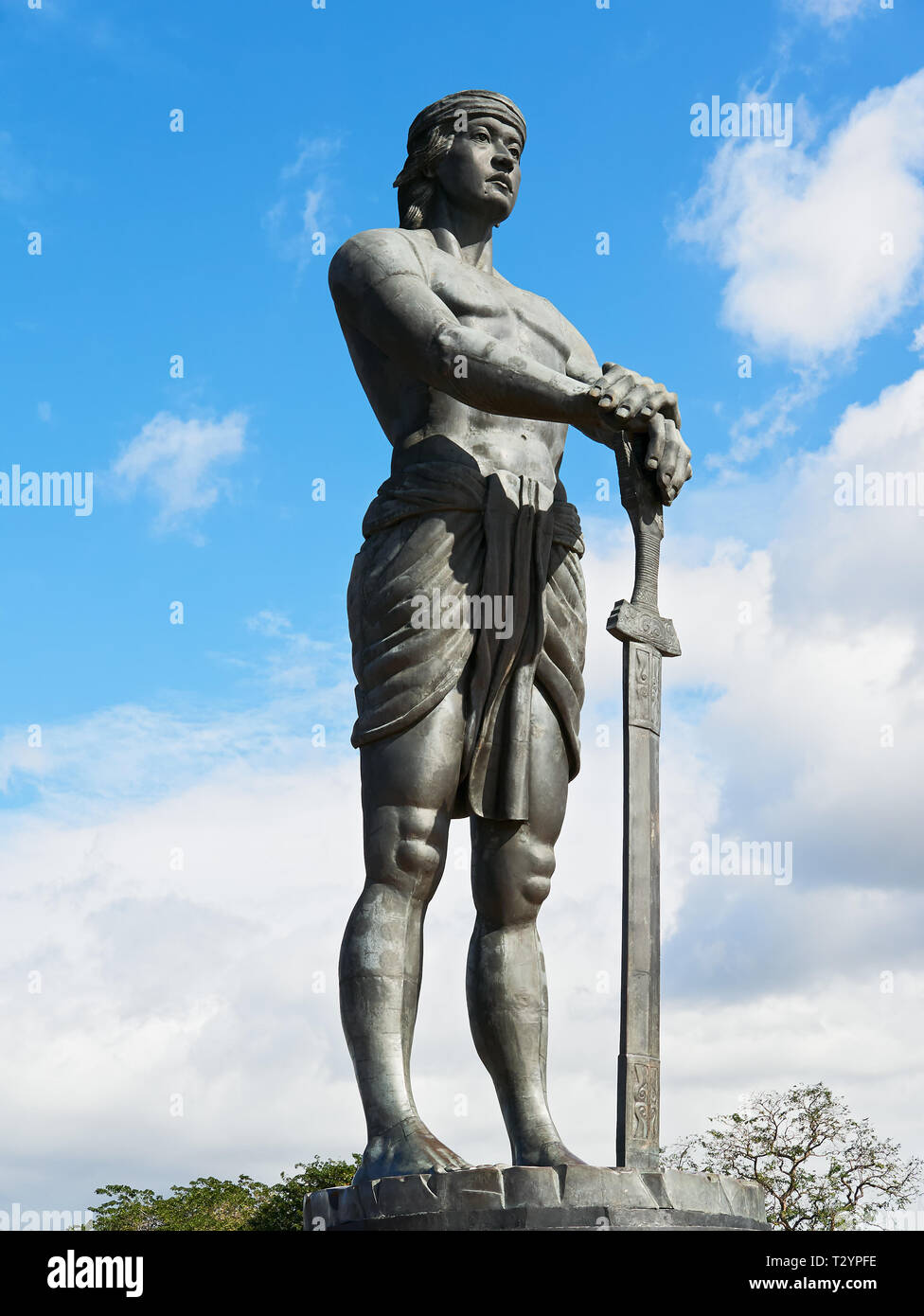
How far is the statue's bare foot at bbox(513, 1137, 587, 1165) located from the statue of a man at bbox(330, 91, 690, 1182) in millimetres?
13

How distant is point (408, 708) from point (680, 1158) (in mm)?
16544

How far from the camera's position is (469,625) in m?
7.88

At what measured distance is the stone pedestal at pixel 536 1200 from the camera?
6.56 m

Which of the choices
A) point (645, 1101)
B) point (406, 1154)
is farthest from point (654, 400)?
point (406, 1154)

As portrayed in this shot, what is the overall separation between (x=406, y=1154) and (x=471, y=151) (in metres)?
4.81

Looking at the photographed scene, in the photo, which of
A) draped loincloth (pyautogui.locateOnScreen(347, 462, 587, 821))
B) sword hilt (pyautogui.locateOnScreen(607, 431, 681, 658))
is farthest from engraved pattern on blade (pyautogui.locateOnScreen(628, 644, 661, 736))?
draped loincloth (pyautogui.locateOnScreen(347, 462, 587, 821))

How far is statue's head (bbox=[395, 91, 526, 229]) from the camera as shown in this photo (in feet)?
28.1

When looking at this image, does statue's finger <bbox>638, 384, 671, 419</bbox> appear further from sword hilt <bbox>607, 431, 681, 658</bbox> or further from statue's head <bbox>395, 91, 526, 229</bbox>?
statue's head <bbox>395, 91, 526, 229</bbox>

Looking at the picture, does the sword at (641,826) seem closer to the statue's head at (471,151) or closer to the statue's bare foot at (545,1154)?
the statue's bare foot at (545,1154)

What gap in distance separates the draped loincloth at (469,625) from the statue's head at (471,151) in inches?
60.5

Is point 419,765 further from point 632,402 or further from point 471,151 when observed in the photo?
point 471,151

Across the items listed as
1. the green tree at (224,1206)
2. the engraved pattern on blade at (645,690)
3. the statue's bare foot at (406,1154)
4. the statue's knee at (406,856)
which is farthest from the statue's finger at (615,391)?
the green tree at (224,1206)
